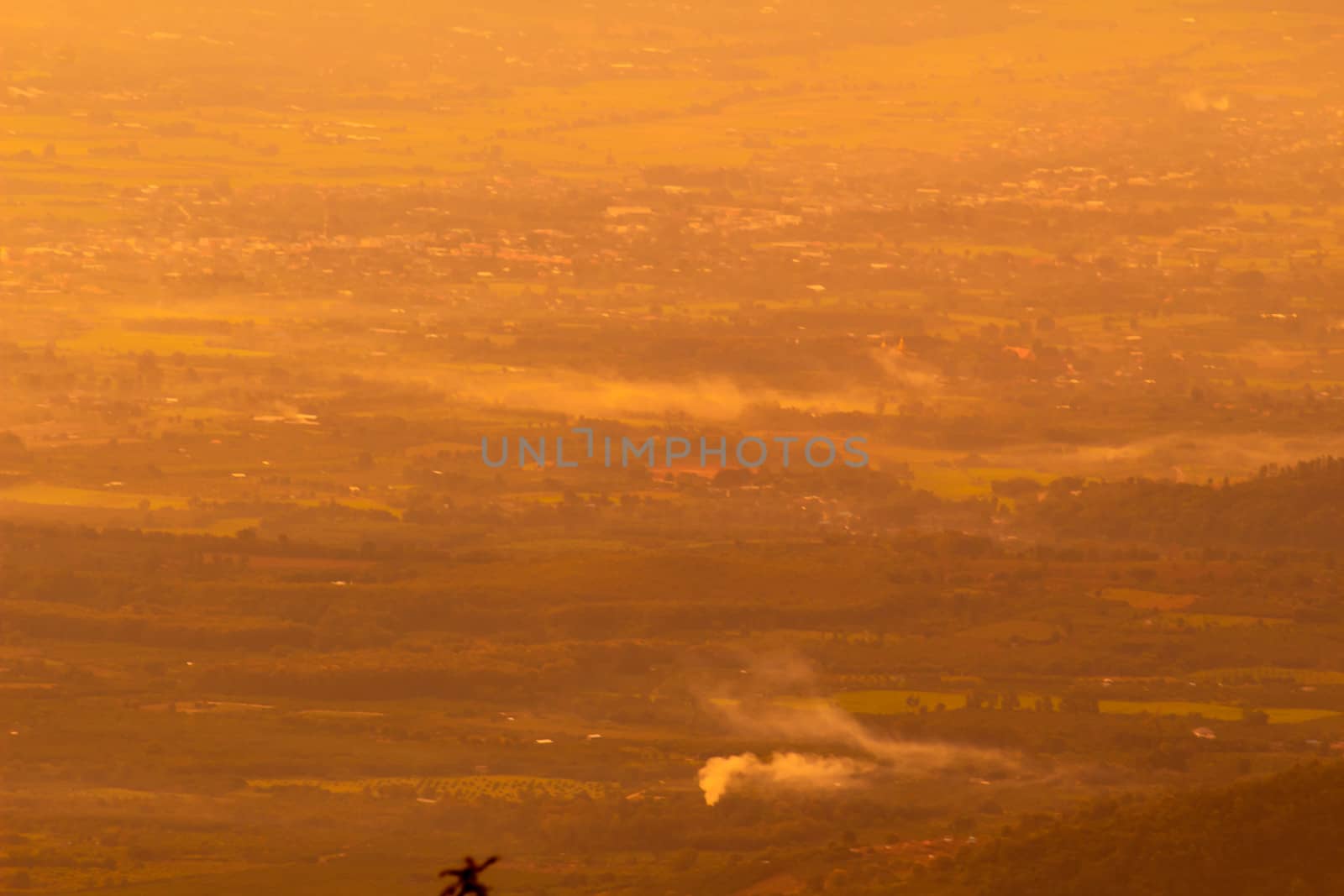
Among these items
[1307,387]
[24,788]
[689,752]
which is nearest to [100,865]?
[24,788]

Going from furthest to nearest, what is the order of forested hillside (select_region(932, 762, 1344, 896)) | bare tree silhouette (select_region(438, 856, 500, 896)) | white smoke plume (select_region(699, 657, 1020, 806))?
white smoke plume (select_region(699, 657, 1020, 806)), forested hillside (select_region(932, 762, 1344, 896)), bare tree silhouette (select_region(438, 856, 500, 896))

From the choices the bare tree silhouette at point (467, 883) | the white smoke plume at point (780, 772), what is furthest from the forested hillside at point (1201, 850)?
the bare tree silhouette at point (467, 883)

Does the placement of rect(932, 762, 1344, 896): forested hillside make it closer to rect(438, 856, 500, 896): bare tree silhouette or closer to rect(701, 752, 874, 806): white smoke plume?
rect(701, 752, 874, 806): white smoke plume

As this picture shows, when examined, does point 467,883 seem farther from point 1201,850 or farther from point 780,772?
point 780,772

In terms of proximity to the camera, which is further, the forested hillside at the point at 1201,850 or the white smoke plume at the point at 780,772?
the white smoke plume at the point at 780,772

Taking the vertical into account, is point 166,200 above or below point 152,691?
above

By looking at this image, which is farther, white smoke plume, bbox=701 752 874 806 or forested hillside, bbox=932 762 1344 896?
white smoke plume, bbox=701 752 874 806

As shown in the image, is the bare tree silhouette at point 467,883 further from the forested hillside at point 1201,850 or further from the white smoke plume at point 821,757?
the white smoke plume at point 821,757

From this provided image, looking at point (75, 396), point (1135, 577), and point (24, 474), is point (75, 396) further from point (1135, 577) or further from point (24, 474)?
point (1135, 577)

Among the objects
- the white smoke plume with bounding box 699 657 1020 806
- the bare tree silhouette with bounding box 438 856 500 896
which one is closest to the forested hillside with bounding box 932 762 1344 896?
the white smoke plume with bounding box 699 657 1020 806
